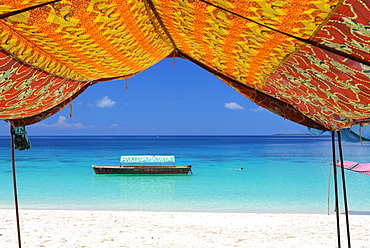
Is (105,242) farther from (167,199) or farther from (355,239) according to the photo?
(167,199)

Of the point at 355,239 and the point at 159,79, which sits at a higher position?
the point at 159,79

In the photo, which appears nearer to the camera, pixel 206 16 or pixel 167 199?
pixel 206 16

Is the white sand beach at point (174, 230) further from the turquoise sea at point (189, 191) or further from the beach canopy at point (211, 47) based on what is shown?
the beach canopy at point (211, 47)

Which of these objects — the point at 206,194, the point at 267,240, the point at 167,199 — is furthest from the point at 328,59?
the point at 206,194

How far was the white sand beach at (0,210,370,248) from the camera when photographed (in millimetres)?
6375

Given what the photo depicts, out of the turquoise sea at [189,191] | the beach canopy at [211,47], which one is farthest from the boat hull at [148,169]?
the beach canopy at [211,47]

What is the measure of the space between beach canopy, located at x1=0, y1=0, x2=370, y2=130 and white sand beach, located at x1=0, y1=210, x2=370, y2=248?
4.10 meters

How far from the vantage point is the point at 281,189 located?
1683cm

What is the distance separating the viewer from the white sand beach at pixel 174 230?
251 inches

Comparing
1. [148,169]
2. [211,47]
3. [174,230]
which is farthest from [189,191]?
[211,47]

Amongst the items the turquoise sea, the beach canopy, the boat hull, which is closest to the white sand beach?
the turquoise sea

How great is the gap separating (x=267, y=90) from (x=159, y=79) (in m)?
90.8

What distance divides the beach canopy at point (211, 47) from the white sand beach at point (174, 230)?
4.10 m

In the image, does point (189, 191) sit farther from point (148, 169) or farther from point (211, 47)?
point (211, 47)
